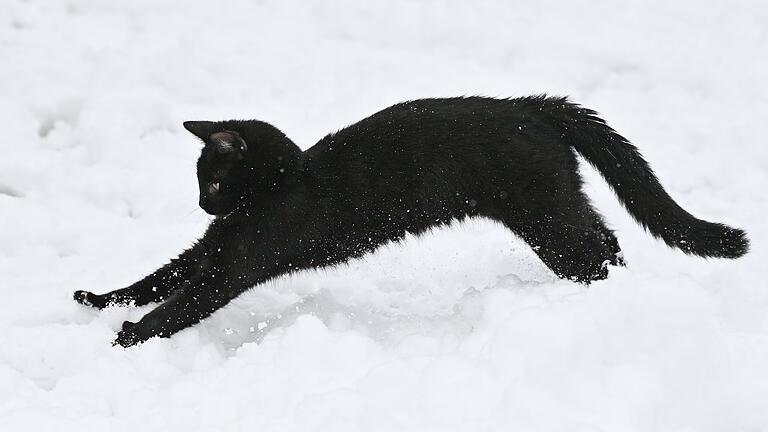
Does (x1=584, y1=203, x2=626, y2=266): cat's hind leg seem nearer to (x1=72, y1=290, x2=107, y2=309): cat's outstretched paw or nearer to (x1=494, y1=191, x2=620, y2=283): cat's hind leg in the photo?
(x1=494, y1=191, x2=620, y2=283): cat's hind leg

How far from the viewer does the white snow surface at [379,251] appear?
264cm

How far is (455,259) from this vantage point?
14.5ft

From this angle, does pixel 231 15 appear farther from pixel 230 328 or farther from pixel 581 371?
pixel 581 371

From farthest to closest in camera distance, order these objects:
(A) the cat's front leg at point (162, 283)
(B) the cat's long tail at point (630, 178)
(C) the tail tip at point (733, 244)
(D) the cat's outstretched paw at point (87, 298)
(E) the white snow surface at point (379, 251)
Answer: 1. (A) the cat's front leg at point (162, 283)
2. (D) the cat's outstretched paw at point (87, 298)
3. (B) the cat's long tail at point (630, 178)
4. (C) the tail tip at point (733, 244)
5. (E) the white snow surface at point (379, 251)

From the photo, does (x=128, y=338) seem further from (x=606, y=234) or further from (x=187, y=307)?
(x=606, y=234)

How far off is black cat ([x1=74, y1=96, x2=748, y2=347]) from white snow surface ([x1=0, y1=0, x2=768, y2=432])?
0.20 metres

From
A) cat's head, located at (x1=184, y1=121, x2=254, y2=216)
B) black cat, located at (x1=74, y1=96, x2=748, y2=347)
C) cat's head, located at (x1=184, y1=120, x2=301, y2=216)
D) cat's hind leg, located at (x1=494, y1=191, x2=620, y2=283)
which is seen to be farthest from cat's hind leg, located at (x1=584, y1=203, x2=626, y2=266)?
cat's head, located at (x1=184, y1=121, x2=254, y2=216)

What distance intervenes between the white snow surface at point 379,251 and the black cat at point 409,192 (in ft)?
0.65

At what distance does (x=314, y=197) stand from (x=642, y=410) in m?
1.75

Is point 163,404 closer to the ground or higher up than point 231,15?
closer to the ground

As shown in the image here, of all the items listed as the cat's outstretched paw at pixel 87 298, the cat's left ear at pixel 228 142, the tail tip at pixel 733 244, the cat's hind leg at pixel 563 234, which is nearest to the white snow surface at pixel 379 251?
the cat's outstretched paw at pixel 87 298

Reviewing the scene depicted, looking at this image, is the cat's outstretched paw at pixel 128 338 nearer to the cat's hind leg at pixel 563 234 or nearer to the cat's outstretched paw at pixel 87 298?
the cat's outstretched paw at pixel 87 298

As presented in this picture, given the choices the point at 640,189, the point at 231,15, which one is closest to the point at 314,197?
the point at 640,189

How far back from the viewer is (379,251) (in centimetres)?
411
